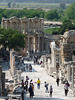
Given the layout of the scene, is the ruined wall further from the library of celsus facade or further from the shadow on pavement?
the library of celsus facade

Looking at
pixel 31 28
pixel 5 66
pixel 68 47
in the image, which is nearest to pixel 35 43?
pixel 31 28

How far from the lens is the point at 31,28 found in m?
90.1

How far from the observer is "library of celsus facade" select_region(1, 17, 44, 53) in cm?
8874

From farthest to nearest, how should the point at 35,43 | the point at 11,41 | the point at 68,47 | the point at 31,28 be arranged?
the point at 31,28
the point at 35,43
the point at 11,41
the point at 68,47

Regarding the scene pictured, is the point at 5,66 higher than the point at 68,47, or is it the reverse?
the point at 68,47

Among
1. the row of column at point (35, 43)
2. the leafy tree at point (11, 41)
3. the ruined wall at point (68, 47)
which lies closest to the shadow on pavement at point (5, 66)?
the leafy tree at point (11, 41)

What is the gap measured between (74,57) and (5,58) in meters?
23.2

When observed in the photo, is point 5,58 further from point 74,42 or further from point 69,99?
point 69,99

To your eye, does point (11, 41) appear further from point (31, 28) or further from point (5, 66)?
point (31, 28)

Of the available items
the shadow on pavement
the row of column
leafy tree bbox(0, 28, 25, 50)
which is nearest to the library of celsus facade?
the row of column

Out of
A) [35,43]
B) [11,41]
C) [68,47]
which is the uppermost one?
[68,47]

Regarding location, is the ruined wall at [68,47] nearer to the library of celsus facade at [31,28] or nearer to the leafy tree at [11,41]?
the leafy tree at [11,41]

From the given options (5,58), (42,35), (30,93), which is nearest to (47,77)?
(30,93)

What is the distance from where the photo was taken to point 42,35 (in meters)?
89.4
